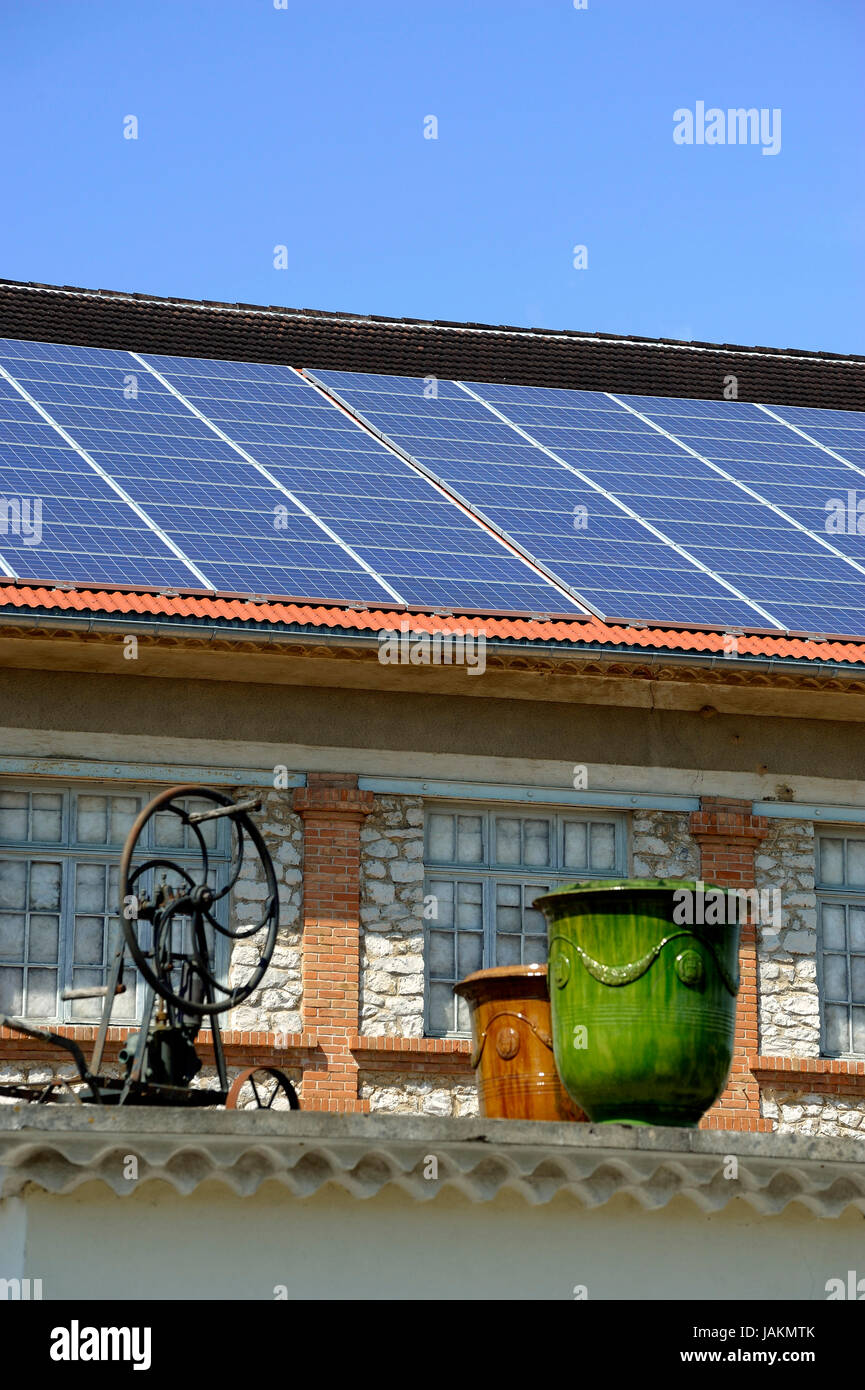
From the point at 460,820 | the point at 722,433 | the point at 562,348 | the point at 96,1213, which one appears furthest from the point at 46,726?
the point at 562,348

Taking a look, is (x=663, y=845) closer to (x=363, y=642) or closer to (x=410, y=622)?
(x=410, y=622)

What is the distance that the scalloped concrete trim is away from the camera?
8711 mm

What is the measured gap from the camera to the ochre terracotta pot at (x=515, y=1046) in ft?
37.5

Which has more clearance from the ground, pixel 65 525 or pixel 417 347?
pixel 417 347

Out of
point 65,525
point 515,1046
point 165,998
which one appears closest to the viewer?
point 165,998

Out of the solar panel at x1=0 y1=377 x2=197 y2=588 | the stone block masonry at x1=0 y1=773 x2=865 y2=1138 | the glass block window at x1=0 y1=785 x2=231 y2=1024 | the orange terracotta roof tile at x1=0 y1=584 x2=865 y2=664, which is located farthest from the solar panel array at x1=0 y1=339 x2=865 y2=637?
the glass block window at x1=0 y1=785 x2=231 y2=1024

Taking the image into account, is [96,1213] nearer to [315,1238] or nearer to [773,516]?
[315,1238]

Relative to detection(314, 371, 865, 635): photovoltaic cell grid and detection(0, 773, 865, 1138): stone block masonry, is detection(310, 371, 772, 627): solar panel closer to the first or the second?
detection(314, 371, 865, 635): photovoltaic cell grid

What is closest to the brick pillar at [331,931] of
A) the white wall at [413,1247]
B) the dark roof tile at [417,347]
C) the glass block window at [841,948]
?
the glass block window at [841,948]

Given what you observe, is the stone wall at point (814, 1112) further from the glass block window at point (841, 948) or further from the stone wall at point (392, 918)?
the stone wall at point (392, 918)

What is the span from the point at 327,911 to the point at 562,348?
1039cm

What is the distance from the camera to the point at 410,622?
1416 centimetres

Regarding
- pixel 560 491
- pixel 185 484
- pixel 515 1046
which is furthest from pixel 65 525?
pixel 515 1046

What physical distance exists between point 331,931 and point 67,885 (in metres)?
1.75
